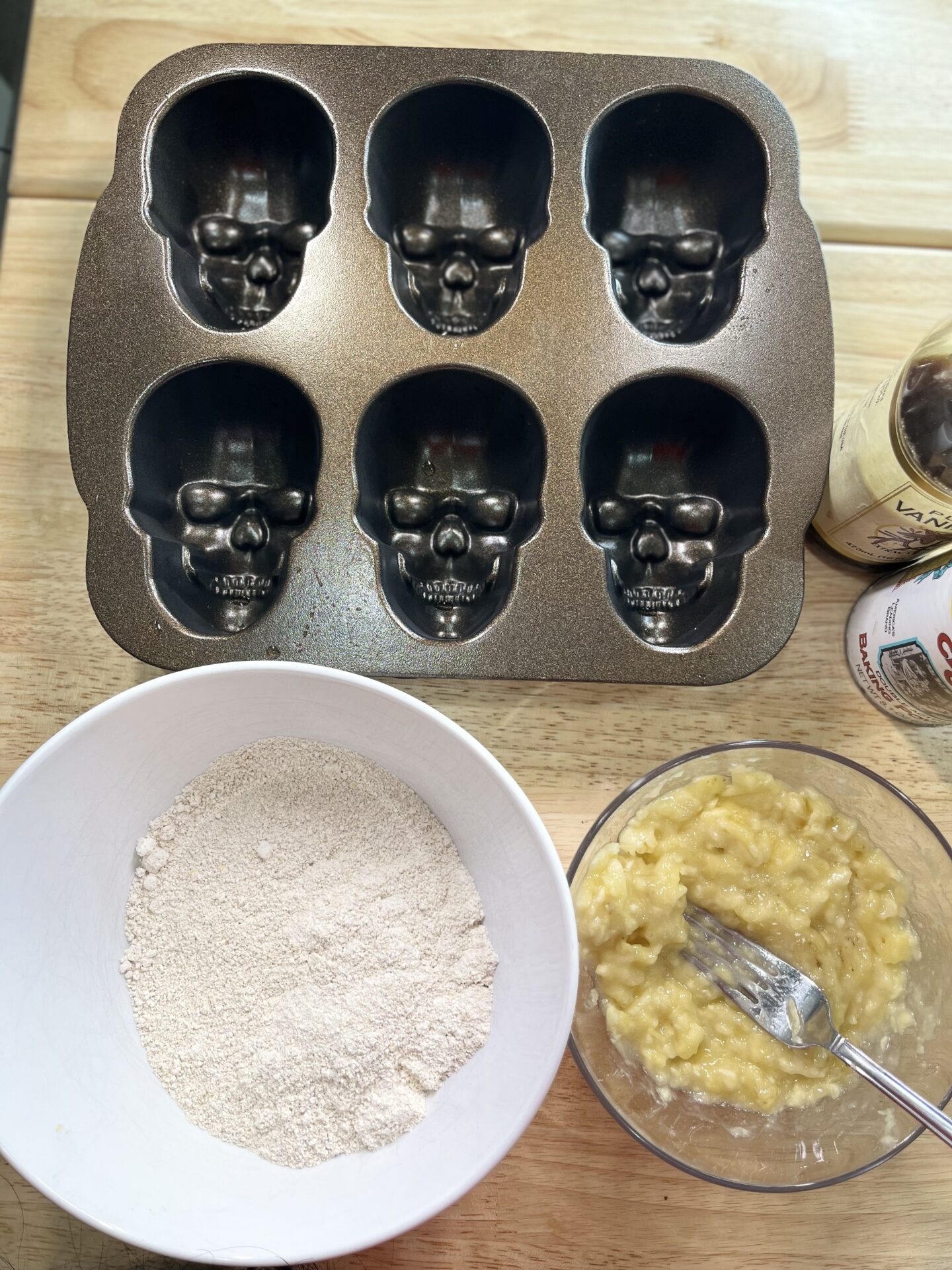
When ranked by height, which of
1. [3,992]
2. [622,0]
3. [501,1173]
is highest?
[622,0]

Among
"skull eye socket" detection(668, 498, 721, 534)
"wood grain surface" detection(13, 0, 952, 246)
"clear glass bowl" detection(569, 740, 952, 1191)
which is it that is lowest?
"clear glass bowl" detection(569, 740, 952, 1191)

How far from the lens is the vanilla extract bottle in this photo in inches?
25.9

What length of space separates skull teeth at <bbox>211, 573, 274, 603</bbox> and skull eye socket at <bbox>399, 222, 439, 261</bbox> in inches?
15.1

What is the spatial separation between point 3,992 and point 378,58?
85cm

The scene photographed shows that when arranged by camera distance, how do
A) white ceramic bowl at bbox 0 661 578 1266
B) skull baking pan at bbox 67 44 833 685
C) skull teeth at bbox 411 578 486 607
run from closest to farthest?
white ceramic bowl at bbox 0 661 578 1266, skull baking pan at bbox 67 44 833 685, skull teeth at bbox 411 578 486 607

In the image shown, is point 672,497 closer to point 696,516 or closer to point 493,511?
point 696,516

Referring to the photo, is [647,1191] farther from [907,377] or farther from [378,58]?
[378,58]

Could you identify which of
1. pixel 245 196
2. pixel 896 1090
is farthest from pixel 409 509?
pixel 896 1090

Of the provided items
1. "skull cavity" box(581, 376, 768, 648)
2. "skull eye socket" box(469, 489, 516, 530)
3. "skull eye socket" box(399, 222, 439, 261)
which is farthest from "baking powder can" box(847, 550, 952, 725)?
"skull eye socket" box(399, 222, 439, 261)

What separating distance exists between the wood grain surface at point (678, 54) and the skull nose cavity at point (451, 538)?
49cm

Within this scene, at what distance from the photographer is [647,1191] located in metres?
0.74

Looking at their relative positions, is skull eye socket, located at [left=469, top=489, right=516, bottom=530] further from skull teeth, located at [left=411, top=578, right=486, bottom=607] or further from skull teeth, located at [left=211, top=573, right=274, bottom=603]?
skull teeth, located at [left=211, top=573, right=274, bottom=603]

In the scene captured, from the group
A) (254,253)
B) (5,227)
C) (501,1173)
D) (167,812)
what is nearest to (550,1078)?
(501,1173)

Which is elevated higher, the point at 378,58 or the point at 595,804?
the point at 378,58
